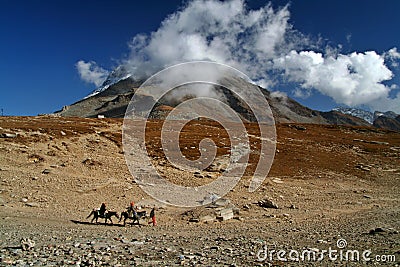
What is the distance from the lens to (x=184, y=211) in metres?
23.1

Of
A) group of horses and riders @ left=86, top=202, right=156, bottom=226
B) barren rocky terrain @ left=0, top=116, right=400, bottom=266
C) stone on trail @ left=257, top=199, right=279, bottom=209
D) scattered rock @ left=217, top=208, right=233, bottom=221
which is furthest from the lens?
stone on trail @ left=257, top=199, right=279, bottom=209

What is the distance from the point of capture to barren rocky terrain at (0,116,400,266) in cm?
1159

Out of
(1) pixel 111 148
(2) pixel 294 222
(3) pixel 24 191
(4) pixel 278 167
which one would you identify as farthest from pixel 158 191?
(4) pixel 278 167

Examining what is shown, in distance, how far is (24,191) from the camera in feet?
82.7

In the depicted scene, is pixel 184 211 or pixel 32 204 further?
pixel 184 211

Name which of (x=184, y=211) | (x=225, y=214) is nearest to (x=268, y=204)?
(x=225, y=214)

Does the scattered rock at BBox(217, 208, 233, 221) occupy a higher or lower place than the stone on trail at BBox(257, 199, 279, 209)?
lower

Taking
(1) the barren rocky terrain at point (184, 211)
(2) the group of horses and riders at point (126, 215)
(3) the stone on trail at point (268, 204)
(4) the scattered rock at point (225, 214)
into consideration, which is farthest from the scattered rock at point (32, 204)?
(3) the stone on trail at point (268, 204)

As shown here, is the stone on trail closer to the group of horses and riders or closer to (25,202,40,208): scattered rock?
the group of horses and riders

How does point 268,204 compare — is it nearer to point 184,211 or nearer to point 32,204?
point 184,211

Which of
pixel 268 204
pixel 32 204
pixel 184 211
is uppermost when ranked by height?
pixel 268 204

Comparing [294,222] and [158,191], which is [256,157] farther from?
[294,222]

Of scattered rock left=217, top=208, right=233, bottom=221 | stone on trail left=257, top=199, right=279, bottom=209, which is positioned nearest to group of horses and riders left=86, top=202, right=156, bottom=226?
scattered rock left=217, top=208, right=233, bottom=221

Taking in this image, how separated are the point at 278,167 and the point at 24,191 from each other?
31122mm
